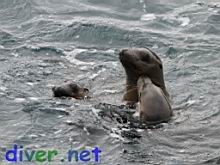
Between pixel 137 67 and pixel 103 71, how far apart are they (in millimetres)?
2637

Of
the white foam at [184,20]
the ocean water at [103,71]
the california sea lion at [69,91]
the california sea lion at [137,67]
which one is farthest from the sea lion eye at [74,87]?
the white foam at [184,20]

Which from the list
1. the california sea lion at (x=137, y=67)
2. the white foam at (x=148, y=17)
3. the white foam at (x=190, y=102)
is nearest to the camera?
the california sea lion at (x=137, y=67)

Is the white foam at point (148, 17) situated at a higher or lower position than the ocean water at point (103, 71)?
higher

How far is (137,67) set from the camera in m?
8.96

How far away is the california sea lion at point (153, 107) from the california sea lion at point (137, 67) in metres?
0.55

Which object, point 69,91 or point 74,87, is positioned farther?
point 74,87

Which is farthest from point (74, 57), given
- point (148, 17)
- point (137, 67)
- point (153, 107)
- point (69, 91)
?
point (153, 107)

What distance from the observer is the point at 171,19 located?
14906mm

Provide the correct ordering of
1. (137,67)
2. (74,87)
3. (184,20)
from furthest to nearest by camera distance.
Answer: (184,20), (74,87), (137,67)

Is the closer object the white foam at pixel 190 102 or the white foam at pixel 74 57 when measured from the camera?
the white foam at pixel 190 102

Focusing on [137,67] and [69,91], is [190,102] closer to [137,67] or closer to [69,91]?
[137,67]

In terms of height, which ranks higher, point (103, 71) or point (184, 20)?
point (184, 20)

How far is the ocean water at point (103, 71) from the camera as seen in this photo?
24.8ft

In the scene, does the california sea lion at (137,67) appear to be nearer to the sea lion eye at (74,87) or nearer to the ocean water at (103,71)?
the ocean water at (103,71)
